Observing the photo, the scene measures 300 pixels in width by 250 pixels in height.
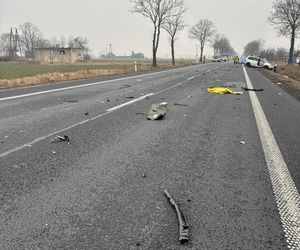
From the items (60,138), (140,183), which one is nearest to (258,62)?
(60,138)

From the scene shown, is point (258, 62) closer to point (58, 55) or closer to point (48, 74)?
point (48, 74)

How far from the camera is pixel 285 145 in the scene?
5.21 meters

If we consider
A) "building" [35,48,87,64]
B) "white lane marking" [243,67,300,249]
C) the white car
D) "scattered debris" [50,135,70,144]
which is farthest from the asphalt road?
"building" [35,48,87,64]

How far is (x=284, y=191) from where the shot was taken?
3385 millimetres

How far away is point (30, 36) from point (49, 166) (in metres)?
139

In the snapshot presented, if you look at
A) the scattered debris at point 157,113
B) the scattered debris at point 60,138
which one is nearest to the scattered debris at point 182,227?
the scattered debris at point 60,138

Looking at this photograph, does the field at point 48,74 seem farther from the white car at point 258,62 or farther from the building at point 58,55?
the building at point 58,55

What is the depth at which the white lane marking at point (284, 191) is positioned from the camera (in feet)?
8.48

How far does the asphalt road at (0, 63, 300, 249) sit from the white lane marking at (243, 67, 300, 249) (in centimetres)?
2

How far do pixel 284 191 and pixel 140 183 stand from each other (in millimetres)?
1605

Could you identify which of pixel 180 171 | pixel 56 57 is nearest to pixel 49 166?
pixel 180 171

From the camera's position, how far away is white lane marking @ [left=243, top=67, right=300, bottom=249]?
2584 mm

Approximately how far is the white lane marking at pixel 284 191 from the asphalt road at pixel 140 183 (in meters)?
0.02

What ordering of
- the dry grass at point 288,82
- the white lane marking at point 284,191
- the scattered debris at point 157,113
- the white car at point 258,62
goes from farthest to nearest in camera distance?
the white car at point 258,62 → the dry grass at point 288,82 → the scattered debris at point 157,113 → the white lane marking at point 284,191
